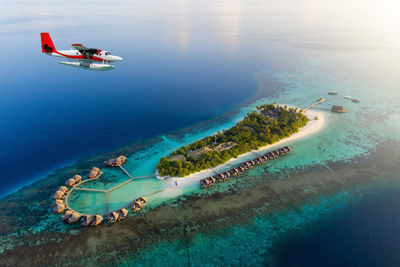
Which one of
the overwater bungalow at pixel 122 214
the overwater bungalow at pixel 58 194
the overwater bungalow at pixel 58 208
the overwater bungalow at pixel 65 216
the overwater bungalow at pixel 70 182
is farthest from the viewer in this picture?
the overwater bungalow at pixel 70 182

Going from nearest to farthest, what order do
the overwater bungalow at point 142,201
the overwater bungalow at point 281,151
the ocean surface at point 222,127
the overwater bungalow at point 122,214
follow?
the ocean surface at point 222,127 < the overwater bungalow at point 122,214 < the overwater bungalow at point 142,201 < the overwater bungalow at point 281,151

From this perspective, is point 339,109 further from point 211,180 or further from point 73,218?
point 73,218

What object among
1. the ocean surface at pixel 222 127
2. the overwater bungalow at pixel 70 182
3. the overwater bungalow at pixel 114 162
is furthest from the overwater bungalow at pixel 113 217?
the overwater bungalow at pixel 114 162

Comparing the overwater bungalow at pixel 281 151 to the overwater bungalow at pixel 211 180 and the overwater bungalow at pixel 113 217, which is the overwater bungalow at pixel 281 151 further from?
the overwater bungalow at pixel 113 217

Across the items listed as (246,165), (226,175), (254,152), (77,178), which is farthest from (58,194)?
(254,152)

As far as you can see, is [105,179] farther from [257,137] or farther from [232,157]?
[257,137]

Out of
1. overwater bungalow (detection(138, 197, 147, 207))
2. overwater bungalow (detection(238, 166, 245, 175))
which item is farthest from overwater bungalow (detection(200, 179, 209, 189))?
overwater bungalow (detection(138, 197, 147, 207))
